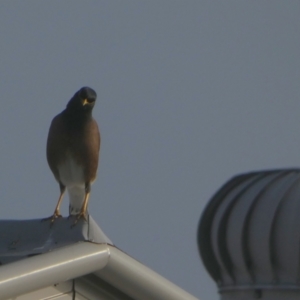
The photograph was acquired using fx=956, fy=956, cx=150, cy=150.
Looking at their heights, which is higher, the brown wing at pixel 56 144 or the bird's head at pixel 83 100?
the bird's head at pixel 83 100

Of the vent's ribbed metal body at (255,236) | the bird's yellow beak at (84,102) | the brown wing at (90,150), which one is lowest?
the vent's ribbed metal body at (255,236)

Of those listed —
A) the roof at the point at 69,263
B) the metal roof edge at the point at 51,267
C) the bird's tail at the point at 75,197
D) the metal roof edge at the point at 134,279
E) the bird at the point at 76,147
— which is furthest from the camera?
the bird's tail at the point at 75,197

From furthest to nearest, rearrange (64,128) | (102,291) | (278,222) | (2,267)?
(278,222), (64,128), (102,291), (2,267)

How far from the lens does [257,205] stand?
1340 cm

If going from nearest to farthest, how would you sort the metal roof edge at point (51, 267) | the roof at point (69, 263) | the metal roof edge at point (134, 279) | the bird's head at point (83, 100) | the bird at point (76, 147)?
the metal roof edge at point (51, 267), the roof at point (69, 263), the metal roof edge at point (134, 279), the bird's head at point (83, 100), the bird at point (76, 147)

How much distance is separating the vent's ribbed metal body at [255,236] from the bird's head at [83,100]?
4.50 m

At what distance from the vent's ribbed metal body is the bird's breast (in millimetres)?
4290

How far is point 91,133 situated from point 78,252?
14.3 feet

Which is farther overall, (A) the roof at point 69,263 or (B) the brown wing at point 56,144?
(B) the brown wing at point 56,144

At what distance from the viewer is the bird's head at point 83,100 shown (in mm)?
9289

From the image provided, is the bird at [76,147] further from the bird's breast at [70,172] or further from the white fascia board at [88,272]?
the white fascia board at [88,272]

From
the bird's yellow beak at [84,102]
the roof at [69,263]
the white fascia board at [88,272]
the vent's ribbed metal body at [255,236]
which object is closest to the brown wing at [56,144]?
the bird's yellow beak at [84,102]

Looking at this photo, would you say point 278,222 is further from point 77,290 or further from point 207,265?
point 77,290

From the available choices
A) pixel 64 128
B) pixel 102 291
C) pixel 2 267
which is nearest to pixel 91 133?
pixel 64 128
